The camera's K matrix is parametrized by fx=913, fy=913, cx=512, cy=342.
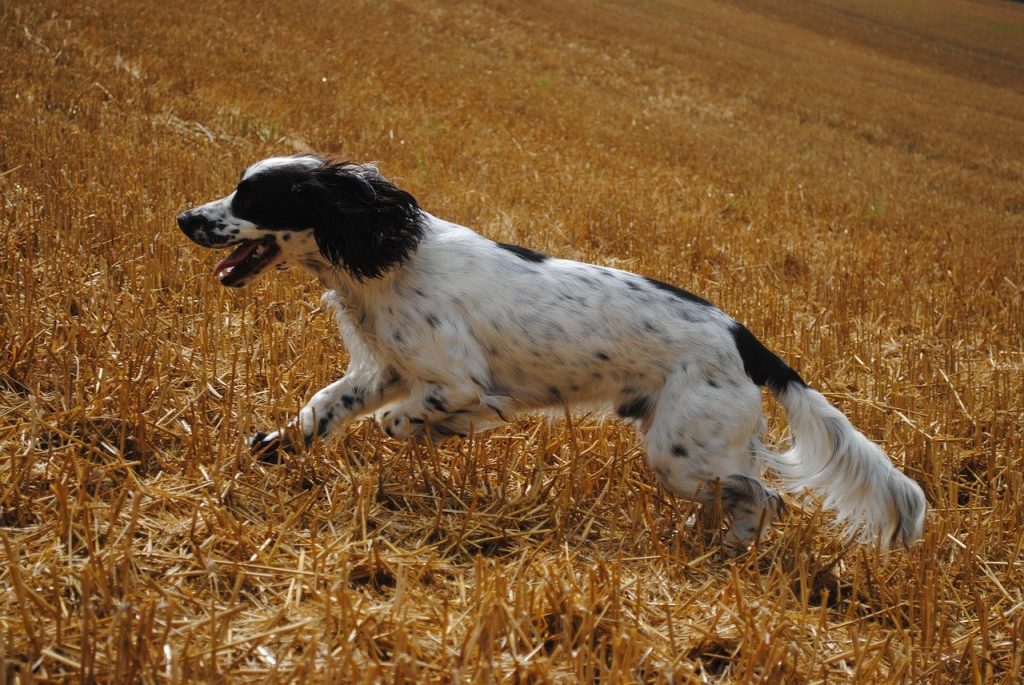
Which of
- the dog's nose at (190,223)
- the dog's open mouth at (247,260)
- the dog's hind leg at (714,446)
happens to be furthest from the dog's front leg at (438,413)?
the dog's nose at (190,223)

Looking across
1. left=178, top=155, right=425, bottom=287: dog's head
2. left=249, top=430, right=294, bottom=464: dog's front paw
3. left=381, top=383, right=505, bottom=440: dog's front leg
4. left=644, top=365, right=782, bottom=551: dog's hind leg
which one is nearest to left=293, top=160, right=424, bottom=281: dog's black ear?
left=178, top=155, right=425, bottom=287: dog's head

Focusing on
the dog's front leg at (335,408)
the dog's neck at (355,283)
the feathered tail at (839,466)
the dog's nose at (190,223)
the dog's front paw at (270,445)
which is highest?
the dog's nose at (190,223)

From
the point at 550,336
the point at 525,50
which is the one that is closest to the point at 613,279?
the point at 550,336

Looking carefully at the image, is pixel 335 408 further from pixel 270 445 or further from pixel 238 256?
pixel 238 256

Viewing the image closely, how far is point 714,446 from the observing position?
322 centimetres

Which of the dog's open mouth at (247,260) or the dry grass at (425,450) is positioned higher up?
the dog's open mouth at (247,260)

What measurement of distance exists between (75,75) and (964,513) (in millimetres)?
8156

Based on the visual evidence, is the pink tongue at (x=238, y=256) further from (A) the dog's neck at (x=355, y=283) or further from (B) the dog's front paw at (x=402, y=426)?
(B) the dog's front paw at (x=402, y=426)

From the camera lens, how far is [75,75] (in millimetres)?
8430

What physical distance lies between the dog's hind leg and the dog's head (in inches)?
44.9

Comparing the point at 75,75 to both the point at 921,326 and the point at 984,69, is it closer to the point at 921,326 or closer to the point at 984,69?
the point at 921,326

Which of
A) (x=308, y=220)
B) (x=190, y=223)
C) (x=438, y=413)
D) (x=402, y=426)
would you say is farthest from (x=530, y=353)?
(x=190, y=223)

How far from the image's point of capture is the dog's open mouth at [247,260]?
11.1 ft

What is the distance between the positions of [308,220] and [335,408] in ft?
2.34
